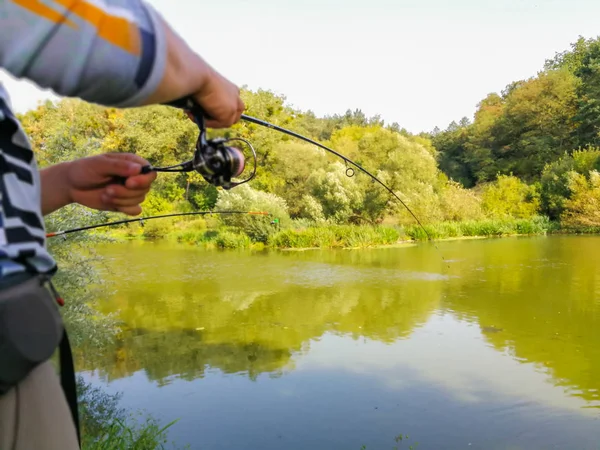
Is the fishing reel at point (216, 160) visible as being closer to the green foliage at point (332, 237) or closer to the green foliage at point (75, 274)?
the green foliage at point (75, 274)

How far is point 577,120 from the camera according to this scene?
22297mm

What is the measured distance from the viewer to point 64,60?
52cm

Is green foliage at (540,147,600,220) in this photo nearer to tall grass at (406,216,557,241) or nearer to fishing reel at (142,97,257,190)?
tall grass at (406,216,557,241)

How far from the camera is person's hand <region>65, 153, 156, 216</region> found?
86 centimetres

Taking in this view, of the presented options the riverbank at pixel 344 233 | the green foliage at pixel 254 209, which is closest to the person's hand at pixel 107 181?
the riverbank at pixel 344 233

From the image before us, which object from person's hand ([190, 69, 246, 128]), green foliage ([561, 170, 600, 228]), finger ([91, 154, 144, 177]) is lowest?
finger ([91, 154, 144, 177])

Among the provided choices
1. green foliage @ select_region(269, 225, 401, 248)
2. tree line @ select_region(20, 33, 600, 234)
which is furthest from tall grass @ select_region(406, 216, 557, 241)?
green foliage @ select_region(269, 225, 401, 248)

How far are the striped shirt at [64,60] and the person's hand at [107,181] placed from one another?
24 centimetres

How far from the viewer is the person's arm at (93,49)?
511 mm

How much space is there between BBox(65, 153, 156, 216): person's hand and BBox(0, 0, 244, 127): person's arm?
277 millimetres

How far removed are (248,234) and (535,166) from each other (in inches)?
568

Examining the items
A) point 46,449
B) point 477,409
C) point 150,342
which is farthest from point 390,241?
point 46,449

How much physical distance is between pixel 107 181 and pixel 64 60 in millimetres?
390

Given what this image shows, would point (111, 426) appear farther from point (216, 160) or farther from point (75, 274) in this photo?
point (216, 160)
